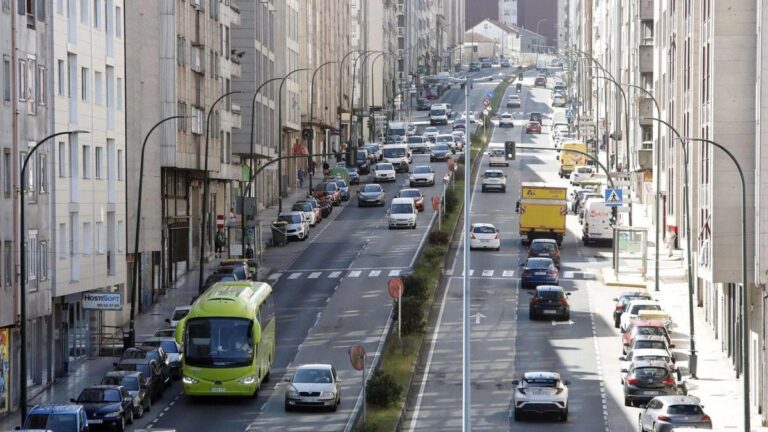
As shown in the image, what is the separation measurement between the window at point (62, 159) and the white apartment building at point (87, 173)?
4 centimetres

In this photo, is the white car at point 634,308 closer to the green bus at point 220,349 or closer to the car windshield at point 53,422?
the green bus at point 220,349

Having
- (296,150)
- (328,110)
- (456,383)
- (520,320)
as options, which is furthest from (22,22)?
(328,110)

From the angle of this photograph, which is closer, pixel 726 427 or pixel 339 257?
pixel 726 427

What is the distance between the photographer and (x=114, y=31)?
235 feet

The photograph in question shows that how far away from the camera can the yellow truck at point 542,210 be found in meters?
89.1

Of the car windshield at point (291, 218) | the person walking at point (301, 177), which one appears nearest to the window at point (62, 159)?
the car windshield at point (291, 218)

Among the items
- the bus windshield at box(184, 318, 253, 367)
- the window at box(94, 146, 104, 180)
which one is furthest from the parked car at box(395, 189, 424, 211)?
the bus windshield at box(184, 318, 253, 367)

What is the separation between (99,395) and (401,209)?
52967mm

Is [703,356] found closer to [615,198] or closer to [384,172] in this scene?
[615,198]

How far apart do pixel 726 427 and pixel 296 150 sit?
8805cm

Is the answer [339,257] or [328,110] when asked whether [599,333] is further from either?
[328,110]

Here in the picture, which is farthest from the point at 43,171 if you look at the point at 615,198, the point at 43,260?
the point at 615,198

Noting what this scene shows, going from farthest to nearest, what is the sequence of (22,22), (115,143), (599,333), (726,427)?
(115,143), (599,333), (22,22), (726,427)

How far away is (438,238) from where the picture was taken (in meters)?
88.4
